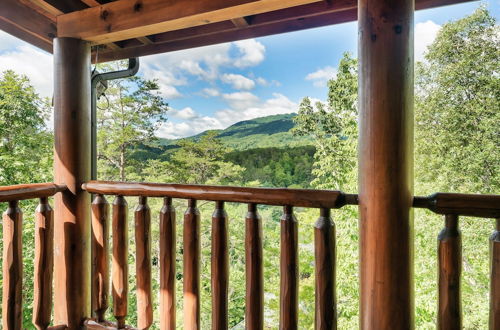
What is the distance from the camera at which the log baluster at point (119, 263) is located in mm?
1547

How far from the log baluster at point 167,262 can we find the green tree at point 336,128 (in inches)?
247

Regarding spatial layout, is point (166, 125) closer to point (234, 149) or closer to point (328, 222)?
point (234, 149)

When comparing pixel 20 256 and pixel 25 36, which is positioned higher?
pixel 25 36

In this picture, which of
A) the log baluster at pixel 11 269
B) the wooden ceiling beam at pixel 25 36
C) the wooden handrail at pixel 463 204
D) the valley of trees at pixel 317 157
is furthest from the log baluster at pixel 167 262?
the valley of trees at pixel 317 157

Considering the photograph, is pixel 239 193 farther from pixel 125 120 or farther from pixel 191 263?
pixel 125 120

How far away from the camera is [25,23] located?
174 centimetres

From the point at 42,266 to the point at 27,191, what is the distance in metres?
0.37

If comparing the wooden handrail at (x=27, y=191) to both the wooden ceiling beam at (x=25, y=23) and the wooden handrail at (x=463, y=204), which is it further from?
the wooden handrail at (x=463, y=204)

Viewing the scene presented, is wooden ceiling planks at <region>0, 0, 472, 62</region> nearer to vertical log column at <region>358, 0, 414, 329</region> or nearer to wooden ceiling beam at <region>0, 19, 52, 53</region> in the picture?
wooden ceiling beam at <region>0, 19, 52, 53</region>

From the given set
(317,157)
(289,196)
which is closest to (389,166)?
(289,196)

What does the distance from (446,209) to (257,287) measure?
734 mm

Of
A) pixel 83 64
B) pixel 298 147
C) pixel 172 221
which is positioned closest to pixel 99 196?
pixel 172 221

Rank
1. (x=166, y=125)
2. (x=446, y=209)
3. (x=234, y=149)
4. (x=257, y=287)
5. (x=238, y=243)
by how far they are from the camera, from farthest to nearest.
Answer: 1. (x=166, y=125)
2. (x=234, y=149)
3. (x=238, y=243)
4. (x=257, y=287)
5. (x=446, y=209)

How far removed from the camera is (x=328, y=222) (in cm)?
116
